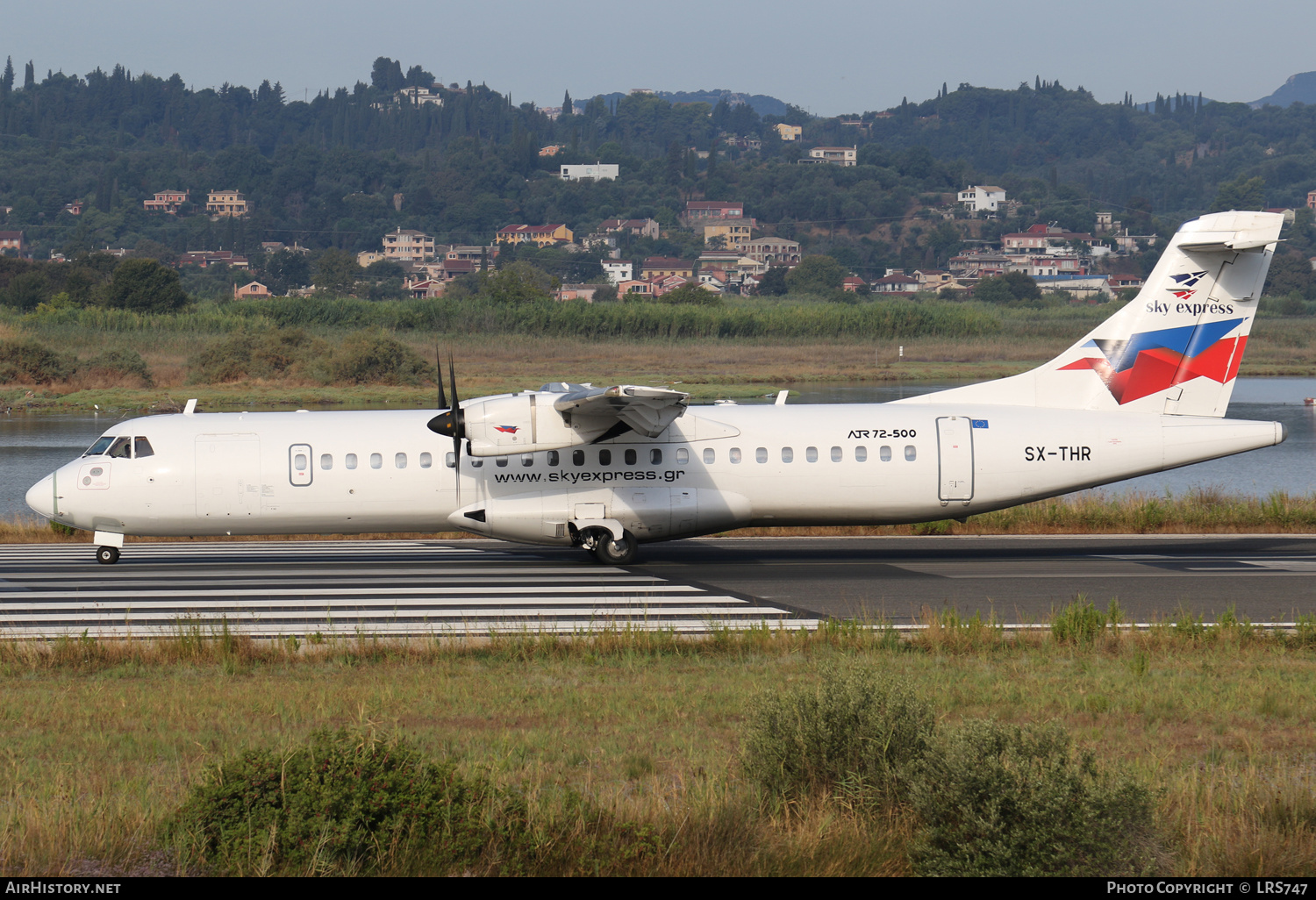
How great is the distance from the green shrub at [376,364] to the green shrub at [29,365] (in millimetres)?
14797

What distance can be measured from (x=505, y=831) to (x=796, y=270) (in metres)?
184

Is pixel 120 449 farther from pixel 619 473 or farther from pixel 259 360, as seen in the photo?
pixel 259 360

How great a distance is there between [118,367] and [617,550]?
54.8m

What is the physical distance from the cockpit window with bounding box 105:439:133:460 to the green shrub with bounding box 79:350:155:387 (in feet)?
158

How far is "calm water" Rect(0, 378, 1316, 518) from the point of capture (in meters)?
35.4

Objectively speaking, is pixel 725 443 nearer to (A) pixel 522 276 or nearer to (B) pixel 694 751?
(B) pixel 694 751

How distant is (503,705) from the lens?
1048cm

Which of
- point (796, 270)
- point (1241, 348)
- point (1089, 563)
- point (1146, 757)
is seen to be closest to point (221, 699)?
point (1146, 757)

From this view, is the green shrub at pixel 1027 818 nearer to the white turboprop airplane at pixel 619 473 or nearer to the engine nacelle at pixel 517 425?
the engine nacelle at pixel 517 425

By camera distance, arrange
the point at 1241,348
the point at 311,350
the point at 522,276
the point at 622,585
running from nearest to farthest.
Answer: the point at 622,585 < the point at 1241,348 < the point at 311,350 < the point at 522,276

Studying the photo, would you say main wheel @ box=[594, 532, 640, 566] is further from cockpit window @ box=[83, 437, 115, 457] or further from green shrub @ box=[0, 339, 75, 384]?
green shrub @ box=[0, 339, 75, 384]

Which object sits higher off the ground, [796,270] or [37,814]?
[796,270]

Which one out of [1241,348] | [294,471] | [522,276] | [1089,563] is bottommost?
[1089,563]

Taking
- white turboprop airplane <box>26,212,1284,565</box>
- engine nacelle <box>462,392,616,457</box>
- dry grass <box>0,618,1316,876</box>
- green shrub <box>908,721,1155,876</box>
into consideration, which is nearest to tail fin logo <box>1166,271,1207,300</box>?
white turboprop airplane <box>26,212,1284,565</box>
